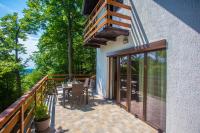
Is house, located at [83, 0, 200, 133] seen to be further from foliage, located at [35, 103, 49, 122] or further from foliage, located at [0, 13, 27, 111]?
foliage, located at [0, 13, 27, 111]

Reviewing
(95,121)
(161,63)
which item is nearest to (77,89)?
(95,121)

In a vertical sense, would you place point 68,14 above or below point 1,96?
above

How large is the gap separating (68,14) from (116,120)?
35.0ft

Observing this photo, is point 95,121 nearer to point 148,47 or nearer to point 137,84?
point 137,84

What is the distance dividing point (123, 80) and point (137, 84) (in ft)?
3.51

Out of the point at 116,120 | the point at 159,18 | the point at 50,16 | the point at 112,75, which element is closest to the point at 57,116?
the point at 116,120

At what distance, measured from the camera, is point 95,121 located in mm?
4625

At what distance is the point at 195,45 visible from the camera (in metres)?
2.70

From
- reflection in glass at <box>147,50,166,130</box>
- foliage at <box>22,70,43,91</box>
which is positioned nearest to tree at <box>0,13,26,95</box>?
foliage at <box>22,70,43,91</box>

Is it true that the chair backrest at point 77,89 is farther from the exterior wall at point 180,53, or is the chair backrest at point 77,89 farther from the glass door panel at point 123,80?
the exterior wall at point 180,53

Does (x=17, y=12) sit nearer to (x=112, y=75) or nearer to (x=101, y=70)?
(x=101, y=70)

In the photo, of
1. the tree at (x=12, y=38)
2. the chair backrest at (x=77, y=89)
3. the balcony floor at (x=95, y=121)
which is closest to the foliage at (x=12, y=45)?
the tree at (x=12, y=38)

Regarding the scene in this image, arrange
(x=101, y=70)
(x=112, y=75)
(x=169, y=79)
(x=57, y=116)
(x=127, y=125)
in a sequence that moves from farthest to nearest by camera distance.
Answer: (x=101, y=70) < (x=112, y=75) < (x=57, y=116) < (x=127, y=125) < (x=169, y=79)

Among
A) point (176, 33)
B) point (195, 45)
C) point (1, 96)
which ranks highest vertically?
point (176, 33)
